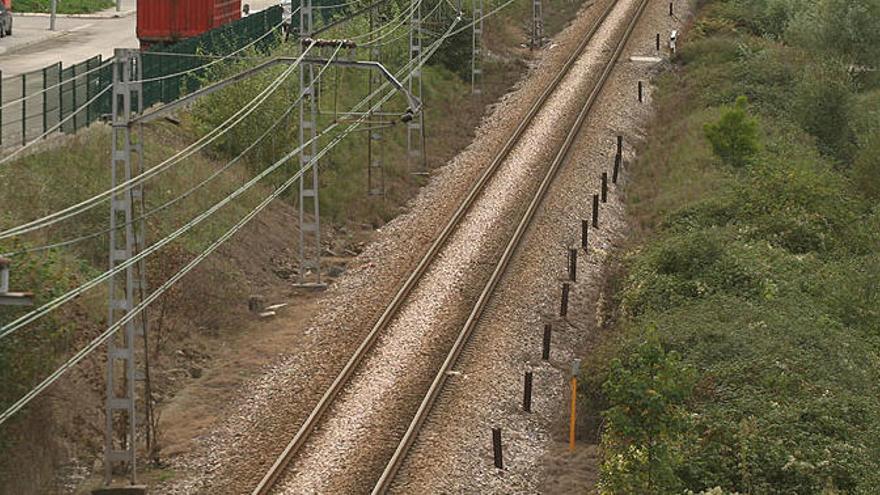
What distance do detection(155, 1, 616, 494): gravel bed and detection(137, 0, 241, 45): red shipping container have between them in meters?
9.63

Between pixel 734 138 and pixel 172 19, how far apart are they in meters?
18.4

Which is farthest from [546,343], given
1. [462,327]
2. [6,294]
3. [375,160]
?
[375,160]

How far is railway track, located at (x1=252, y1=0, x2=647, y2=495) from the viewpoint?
2462 cm

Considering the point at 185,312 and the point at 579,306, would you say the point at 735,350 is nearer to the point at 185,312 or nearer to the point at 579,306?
the point at 579,306

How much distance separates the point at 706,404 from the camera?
2503 cm

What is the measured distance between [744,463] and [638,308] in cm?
905

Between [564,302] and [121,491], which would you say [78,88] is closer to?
[564,302]

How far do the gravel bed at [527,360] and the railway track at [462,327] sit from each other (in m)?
0.22

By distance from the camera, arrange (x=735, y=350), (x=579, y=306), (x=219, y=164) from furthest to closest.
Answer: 1. (x=219, y=164)
2. (x=579, y=306)
3. (x=735, y=350)

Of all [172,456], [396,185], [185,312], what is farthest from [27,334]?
[396,185]

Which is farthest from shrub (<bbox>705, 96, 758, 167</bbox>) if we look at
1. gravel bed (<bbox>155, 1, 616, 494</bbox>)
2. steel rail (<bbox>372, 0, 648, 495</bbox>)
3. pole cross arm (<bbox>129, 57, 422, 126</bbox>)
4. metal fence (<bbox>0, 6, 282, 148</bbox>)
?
pole cross arm (<bbox>129, 57, 422, 126</bbox>)

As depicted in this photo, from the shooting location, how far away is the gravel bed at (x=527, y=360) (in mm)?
25016

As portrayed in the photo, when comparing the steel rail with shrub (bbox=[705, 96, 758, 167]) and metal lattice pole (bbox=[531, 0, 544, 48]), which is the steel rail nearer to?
shrub (bbox=[705, 96, 758, 167])

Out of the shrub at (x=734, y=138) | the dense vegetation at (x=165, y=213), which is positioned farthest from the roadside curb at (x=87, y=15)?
the shrub at (x=734, y=138)
